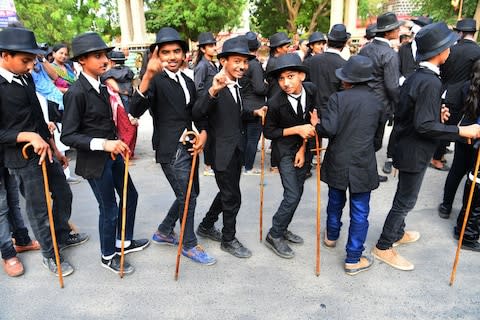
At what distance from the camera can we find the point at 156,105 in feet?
10.6

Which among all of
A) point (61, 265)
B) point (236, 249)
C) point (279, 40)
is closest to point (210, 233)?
point (236, 249)

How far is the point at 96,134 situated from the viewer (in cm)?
311

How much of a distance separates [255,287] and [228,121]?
1.51 meters

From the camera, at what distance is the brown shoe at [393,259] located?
3.42 meters

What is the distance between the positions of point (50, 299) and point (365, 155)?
299 centimetres

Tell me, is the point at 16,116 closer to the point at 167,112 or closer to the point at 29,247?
the point at 167,112

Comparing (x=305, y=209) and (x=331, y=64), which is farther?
(x=331, y=64)

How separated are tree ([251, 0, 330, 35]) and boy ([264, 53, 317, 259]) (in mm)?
26470

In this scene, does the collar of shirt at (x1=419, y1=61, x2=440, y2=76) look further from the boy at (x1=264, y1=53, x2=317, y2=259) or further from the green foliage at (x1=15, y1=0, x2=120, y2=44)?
the green foliage at (x1=15, y1=0, x2=120, y2=44)

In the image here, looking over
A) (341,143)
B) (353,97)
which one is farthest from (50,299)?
(353,97)

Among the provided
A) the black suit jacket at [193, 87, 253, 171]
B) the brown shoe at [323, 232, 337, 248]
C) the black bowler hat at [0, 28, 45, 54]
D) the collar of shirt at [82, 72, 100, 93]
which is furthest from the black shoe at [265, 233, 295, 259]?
the black bowler hat at [0, 28, 45, 54]

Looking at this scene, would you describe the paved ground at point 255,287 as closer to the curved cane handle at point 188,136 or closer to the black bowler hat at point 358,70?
the curved cane handle at point 188,136

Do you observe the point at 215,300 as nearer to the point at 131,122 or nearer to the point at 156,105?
the point at 156,105

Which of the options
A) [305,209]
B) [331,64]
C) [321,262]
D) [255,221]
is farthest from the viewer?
[331,64]
